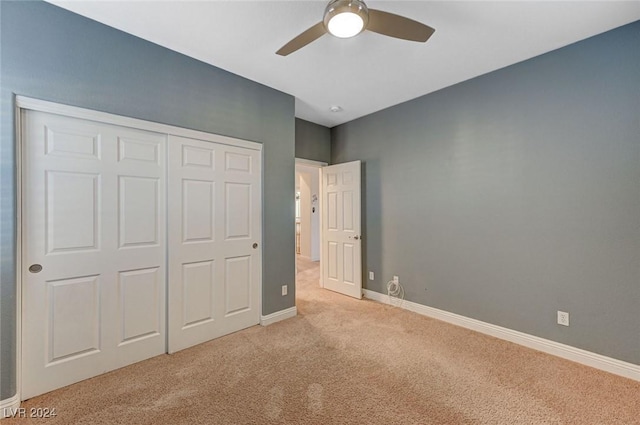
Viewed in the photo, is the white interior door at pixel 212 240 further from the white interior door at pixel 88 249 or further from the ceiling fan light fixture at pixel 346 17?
the ceiling fan light fixture at pixel 346 17

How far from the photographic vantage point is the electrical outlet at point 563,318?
237 centimetres

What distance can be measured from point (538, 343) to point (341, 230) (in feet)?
8.22

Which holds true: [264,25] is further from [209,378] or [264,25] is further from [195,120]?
[209,378]

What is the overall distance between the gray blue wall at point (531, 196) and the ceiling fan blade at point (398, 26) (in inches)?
64.1

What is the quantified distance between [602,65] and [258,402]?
12.0 feet

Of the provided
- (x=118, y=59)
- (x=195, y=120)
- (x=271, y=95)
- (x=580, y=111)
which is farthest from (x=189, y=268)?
(x=580, y=111)

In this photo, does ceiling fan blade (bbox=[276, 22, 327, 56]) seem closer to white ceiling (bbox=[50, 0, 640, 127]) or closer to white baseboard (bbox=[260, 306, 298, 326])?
white ceiling (bbox=[50, 0, 640, 127])

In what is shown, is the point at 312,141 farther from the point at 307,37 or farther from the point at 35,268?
the point at 35,268

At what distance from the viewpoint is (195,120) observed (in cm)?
254

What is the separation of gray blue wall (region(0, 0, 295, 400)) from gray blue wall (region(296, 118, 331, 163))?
2.73ft

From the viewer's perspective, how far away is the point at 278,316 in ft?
10.2

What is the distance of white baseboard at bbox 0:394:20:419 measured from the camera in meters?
1.67

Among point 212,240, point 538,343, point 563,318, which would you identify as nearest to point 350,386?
point 212,240

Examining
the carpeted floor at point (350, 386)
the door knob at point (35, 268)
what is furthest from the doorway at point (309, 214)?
the door knob at point (35, 268)
